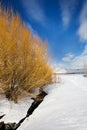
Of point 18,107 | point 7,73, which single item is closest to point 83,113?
point 18,107

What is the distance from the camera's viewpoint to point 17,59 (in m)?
8.02

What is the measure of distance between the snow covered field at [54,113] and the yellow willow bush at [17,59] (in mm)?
655

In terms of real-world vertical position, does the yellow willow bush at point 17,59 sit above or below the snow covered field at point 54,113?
above

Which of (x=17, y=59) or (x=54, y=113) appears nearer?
(x=54, y=113)

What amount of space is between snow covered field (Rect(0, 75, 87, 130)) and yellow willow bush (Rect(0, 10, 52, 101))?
0.66 meters

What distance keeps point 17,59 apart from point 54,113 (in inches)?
121

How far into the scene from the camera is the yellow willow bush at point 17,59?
753cm

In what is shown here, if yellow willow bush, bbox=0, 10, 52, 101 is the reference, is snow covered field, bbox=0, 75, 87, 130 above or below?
below

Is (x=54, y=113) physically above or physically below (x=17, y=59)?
below

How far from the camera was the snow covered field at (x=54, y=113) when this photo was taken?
458 cm

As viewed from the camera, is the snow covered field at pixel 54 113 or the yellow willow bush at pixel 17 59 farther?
the yellow willow bush at pixel 17 59

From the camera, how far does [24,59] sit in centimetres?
818

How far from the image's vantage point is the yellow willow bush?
7.53 metres

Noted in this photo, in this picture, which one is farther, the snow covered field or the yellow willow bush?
the yellow willow bush
